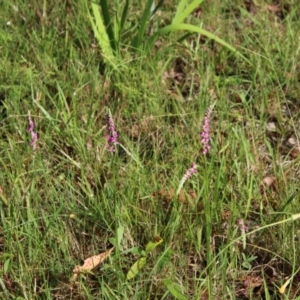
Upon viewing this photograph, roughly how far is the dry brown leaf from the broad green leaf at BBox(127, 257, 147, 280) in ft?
0.32

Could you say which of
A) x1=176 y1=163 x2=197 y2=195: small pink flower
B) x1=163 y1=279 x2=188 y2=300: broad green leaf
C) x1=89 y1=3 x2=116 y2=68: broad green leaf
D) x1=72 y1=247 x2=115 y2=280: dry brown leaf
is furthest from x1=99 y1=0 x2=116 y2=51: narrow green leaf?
x1=163 y1=279 x2=188 y2=300: broad green leaf

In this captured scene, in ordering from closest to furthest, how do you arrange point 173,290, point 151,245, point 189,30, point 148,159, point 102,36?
point 173,290 < point 151,245 < point 148,159 < point 189,30 < point 102,36

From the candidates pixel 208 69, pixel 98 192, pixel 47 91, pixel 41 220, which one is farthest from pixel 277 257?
pixel 47 91

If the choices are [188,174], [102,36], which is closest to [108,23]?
[102,36]

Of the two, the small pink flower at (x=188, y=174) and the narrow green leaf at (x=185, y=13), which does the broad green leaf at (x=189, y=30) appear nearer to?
the narrow green leaf at (x=185, y=13)

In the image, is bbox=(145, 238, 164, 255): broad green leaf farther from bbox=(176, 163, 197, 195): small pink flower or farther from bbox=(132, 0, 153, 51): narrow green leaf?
bbox=(132, 0, 153, 51): narrow green leaf

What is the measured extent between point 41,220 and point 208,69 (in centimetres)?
99

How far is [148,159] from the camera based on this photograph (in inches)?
87.4

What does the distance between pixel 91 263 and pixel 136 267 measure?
0.14 meters

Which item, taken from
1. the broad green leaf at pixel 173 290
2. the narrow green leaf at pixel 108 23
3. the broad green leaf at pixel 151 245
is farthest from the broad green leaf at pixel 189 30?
the broad green leaf at pixel 173 290

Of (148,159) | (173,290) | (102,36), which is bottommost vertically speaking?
(173,290)

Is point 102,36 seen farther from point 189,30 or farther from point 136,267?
point 136,267

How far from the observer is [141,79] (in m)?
2.51

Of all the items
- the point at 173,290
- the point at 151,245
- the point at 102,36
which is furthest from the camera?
the point at 102,36
